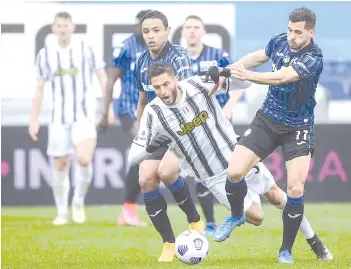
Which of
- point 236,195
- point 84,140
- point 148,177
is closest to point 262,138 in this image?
point 236,195

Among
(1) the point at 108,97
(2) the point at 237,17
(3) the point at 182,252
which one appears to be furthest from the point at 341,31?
(3) the point at 182,252

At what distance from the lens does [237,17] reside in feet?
52.9

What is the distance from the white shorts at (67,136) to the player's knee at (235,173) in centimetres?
464

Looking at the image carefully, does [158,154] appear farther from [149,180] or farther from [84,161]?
[84,161]

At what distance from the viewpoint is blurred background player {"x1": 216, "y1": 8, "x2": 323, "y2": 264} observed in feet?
26.4

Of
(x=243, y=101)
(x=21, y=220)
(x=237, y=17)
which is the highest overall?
(x=237, y=17)

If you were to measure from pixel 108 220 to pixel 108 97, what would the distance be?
1889mm

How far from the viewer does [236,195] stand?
27.3 feet

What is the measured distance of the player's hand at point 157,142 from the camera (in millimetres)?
8164

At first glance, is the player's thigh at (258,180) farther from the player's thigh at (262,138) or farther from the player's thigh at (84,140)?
the player's thigh at (84,140)

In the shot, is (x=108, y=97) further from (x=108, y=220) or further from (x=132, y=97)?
(x=108, y=220)

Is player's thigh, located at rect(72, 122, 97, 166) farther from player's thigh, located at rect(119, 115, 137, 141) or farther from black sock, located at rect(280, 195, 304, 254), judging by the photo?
black sock, located at rect(280, 195, 304, 254)

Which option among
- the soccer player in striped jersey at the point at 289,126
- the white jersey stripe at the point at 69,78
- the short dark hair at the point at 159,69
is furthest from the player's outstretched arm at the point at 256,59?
the white jersey stripe at the point at 69,78

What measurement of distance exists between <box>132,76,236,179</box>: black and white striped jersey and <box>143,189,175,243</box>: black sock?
31cm
